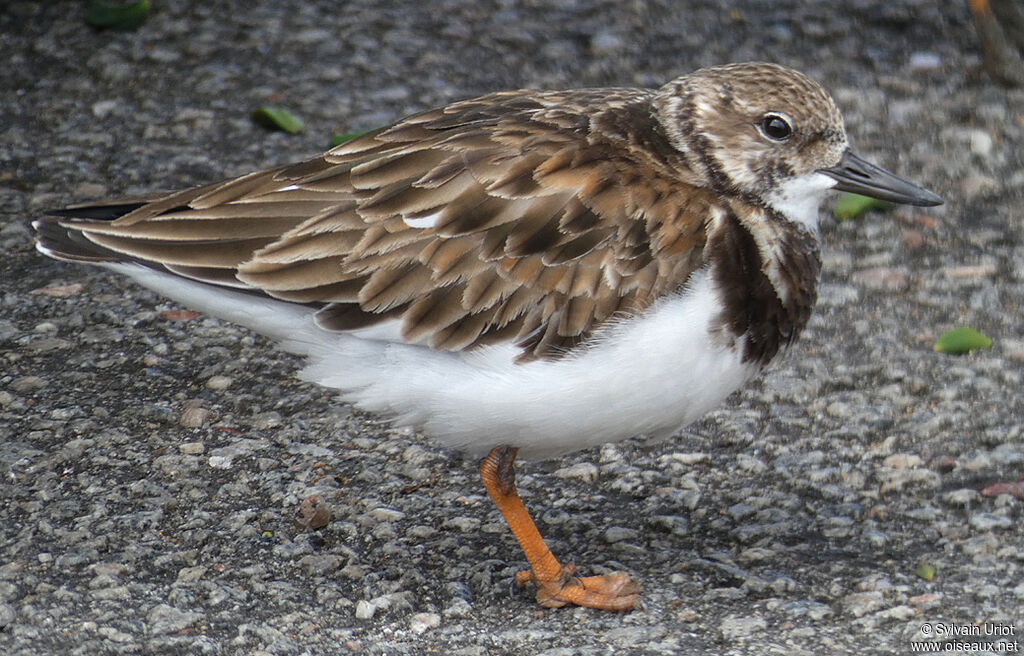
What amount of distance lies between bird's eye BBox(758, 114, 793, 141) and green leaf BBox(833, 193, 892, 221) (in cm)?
200

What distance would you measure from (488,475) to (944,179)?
9.84 ft

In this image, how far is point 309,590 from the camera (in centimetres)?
385

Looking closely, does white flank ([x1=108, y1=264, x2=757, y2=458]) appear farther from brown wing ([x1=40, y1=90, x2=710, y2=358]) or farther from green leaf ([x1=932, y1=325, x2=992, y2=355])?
green leaf ([x1=932, y1=325, x2=992, y2=355])

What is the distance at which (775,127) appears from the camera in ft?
12.6

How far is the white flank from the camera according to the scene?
140 inches

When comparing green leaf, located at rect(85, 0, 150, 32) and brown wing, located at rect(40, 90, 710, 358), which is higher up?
brown wing, located at rect(40, 90, 710, 358)

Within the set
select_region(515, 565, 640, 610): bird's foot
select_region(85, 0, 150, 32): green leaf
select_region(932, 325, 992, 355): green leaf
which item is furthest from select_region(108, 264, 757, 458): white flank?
select_region(85, 0, 150, 32): green leaf

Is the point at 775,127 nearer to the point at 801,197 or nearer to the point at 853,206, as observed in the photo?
the point at 801,197

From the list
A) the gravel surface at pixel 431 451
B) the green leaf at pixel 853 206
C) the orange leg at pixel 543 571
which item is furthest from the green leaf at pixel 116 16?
the orange leg at pixel 543 571

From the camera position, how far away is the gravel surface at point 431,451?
3.74 meters

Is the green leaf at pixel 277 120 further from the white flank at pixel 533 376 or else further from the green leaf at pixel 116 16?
the white flank at pixel 533 376

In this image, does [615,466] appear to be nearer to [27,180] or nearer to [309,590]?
[309,590]

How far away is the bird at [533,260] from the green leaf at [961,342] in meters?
1.29

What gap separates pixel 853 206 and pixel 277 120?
2.51 meters
